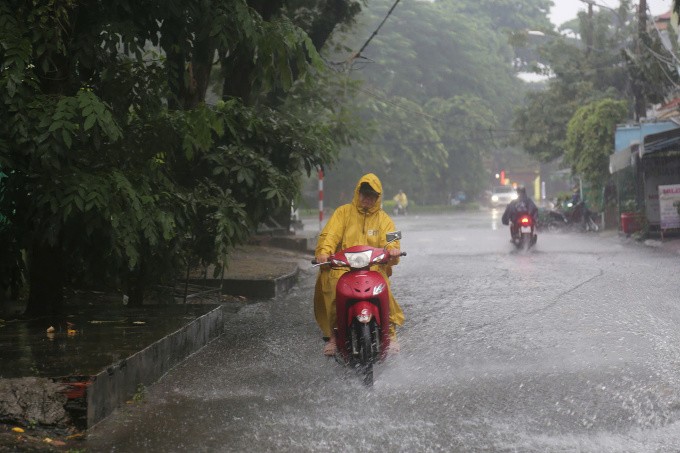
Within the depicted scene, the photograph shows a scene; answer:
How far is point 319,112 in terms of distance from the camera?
2308 centimetres

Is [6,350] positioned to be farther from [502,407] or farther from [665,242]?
[665,242]

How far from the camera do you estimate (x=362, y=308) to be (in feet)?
22.5

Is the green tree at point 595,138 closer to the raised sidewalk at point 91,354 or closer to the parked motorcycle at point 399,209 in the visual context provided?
the raised sidewalk at point 91,354

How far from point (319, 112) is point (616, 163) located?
9349mm

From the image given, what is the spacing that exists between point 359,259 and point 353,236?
0.74m

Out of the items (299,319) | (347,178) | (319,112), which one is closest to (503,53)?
(347,178)

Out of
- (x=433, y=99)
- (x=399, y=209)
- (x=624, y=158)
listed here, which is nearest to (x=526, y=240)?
(x=624, y=158)

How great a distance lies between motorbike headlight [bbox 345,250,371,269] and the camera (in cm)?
699

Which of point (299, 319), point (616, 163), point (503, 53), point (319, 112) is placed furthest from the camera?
point (503, 53)

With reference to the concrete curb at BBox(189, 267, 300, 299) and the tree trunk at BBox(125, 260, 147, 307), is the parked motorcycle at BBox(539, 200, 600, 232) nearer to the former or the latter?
the concrete curb at BBox(189, 267, 300, 299)

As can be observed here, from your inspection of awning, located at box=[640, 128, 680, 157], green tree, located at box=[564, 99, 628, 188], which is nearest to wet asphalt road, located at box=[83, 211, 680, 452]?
awning, located at box=[640, 128, 680, 157]

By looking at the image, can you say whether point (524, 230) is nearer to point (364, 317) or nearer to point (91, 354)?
point (364, 317)

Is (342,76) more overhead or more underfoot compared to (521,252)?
more overhead

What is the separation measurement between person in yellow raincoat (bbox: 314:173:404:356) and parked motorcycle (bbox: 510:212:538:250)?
539 inches
